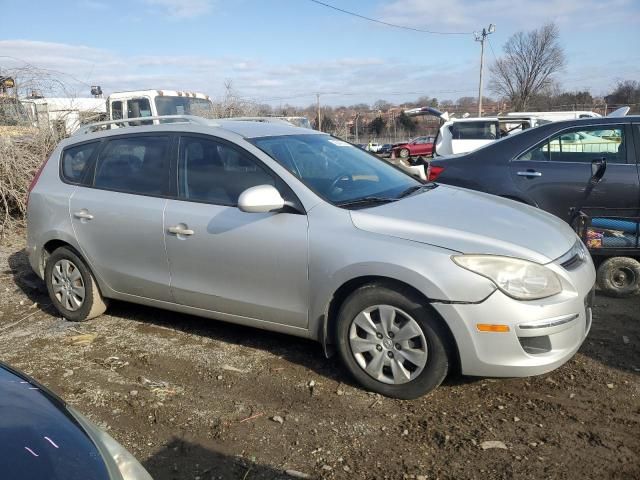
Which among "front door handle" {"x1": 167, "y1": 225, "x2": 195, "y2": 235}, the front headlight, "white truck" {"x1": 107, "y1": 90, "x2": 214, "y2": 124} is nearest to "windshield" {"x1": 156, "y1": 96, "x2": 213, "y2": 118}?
"white truck" {"x1": 107, "y1": 90, "x2": 214, "y2": 124}

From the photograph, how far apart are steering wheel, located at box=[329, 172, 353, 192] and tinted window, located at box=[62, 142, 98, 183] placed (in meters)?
2.16

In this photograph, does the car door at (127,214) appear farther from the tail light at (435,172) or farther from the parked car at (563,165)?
the parked car at (563,165)

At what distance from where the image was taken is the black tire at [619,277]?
16.2 ft

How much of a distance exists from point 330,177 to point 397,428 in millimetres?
1725

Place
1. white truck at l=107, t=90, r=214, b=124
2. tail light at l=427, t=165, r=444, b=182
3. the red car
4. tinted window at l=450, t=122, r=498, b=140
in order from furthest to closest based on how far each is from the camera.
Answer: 1. the red car
2. tinted window at l=450, t=122, r=498, b=140
3. white truck at l=107, t=90, r=214, b=124
4. tail light at l=427, t=165, r=444, b=182

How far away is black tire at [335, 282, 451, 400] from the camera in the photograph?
308 cm

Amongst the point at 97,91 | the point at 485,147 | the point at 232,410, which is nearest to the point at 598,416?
the point at 232,410

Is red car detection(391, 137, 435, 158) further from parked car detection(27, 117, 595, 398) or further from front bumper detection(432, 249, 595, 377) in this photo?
front bumper detection(432, 249, 595, 377)

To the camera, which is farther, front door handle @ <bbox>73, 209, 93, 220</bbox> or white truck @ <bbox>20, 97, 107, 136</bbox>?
white truck @ <bbox>20, 97, 107, 136</bbox>

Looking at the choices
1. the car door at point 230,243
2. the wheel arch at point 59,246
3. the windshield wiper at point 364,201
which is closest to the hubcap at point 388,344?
the car door at point 230,243

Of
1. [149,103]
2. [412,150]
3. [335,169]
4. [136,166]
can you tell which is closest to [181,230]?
[136,166]

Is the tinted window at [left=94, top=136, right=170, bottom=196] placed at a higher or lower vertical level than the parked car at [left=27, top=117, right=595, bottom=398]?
higher

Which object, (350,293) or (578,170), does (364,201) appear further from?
(578,170)

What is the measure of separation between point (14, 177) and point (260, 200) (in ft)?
21.6
